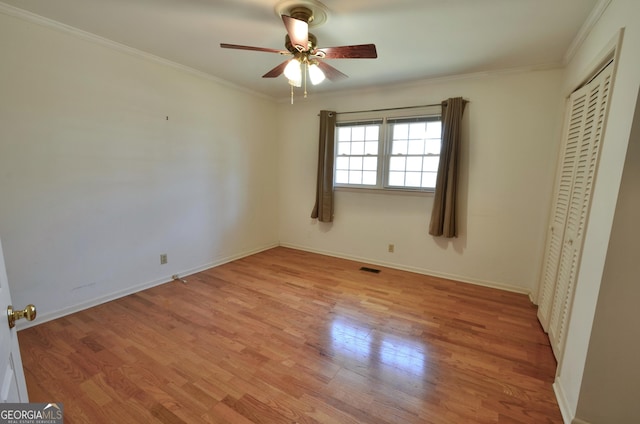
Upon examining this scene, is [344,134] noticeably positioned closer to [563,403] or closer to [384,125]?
[384,125]

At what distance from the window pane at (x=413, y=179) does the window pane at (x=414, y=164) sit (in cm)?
6

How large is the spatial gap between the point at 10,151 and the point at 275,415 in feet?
8.90

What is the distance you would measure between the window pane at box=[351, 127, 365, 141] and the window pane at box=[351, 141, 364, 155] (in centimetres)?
6

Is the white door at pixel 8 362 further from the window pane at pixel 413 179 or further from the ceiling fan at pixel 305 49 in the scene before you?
the window pane at pixel 413 179

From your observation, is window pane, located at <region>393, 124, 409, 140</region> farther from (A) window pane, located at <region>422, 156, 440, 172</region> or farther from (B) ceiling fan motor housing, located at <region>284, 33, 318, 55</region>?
(B) ceiling fan motor housing, located at <region>284, 33, 318, 55</region>

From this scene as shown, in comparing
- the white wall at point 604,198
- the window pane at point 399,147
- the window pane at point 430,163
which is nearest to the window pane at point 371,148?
the window pane at point 399,147

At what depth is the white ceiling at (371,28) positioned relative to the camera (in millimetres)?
1929

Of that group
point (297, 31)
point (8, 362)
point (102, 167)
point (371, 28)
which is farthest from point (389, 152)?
point (8, 362)

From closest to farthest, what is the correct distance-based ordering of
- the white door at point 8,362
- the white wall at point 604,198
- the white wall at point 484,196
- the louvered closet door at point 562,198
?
the white door at point 8,362
the white wall at point 604,198
the louvered closet door at point 562,198
the white wall at point 484,196

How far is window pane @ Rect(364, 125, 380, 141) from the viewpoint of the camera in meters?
3.87

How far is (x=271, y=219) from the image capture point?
4.77 m

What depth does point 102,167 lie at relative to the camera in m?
2.60

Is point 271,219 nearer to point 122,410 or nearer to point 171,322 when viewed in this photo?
point 171,322

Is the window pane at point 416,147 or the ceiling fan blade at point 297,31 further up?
the ceiling fan blade at point 297,31
